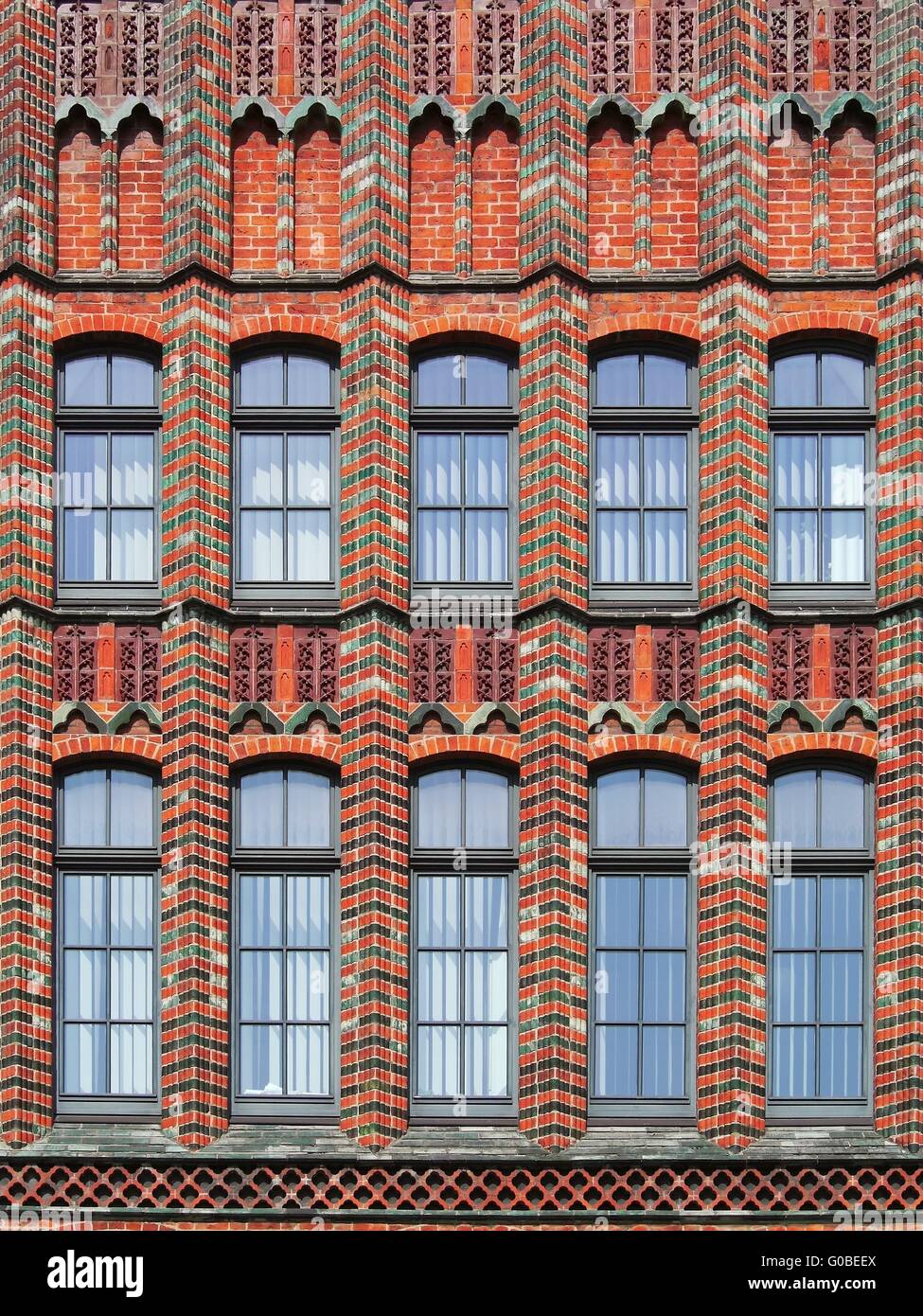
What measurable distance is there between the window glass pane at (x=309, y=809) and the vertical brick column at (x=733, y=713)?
330 cm

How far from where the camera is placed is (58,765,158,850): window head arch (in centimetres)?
2408

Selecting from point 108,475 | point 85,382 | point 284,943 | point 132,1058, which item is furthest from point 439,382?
point 132,1058

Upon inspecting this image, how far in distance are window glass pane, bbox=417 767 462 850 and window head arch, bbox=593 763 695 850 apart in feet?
4.01

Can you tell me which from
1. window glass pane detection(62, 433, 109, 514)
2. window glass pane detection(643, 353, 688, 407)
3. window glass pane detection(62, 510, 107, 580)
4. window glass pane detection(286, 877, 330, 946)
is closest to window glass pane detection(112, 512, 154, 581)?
window glass pane detection(62, 510, 107, 580)

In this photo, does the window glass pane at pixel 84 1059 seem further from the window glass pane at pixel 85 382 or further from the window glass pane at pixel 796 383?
the window glass pane at pixel 796 383

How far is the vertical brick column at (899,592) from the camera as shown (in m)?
23.6

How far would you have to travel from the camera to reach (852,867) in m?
24.0

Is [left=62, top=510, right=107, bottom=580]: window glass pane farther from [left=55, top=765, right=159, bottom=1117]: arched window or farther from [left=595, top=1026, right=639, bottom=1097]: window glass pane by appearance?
[left=595, top=1026, right=639, bottom=1097]: window glass pane

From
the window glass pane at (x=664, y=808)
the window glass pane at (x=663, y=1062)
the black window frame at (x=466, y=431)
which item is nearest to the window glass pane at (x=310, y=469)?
the black window frame at (x=466, y=431)

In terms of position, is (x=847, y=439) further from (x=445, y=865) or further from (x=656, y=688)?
(x=445, y=865)

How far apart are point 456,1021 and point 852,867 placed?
12.2 feet

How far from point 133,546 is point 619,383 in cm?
464

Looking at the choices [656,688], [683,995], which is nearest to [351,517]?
[656,688]

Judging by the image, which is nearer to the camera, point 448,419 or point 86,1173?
point 86,1173
